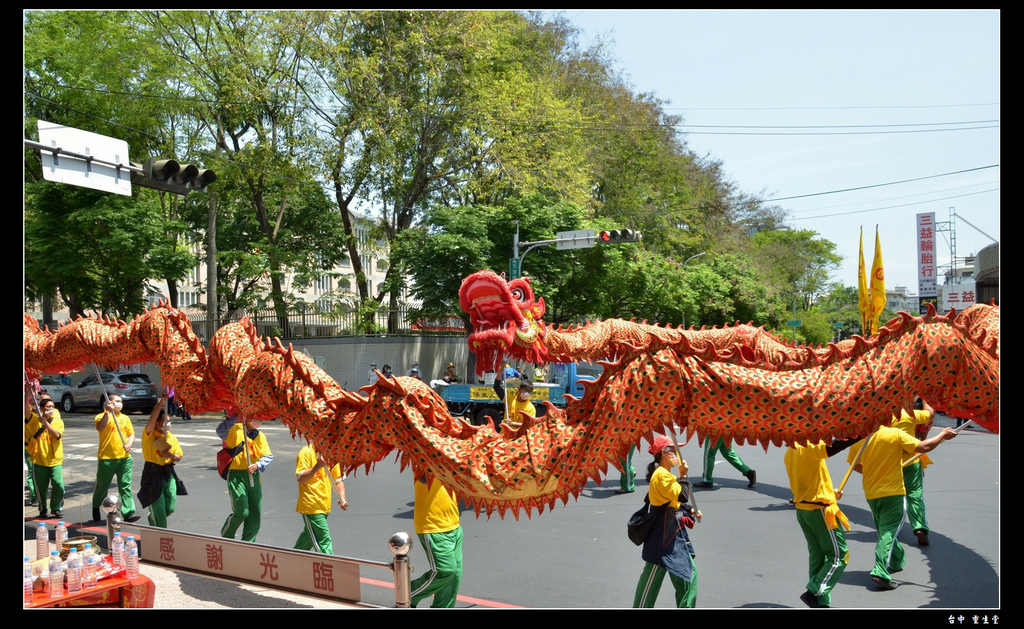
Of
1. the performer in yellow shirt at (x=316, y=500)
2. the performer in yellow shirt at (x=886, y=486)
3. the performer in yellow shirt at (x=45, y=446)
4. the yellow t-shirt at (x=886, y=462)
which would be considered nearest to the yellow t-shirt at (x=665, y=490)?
the performer in yellow shirt at (x=886, y=486)

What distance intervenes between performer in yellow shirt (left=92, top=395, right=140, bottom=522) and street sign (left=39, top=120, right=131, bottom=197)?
3.00 meters

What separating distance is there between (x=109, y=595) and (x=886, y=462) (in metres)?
6.61

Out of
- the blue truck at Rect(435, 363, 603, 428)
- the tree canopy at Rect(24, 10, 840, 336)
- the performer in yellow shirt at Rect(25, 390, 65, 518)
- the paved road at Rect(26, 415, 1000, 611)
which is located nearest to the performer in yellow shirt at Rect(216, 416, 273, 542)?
the paved road at Rect(26, 415, 1000, 611)

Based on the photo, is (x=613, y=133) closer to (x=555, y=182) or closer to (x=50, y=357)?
(x=555, y=182)

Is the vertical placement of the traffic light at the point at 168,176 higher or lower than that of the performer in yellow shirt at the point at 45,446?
higher

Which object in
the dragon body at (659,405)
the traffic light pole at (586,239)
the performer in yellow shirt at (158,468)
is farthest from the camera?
the traffic light pole at (586,239)

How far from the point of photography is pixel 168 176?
7.96 m

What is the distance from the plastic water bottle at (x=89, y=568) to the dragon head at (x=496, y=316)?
4.24 metres

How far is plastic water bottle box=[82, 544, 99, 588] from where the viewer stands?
5.44 meters

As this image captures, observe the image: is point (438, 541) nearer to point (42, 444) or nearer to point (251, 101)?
point (42, 444)

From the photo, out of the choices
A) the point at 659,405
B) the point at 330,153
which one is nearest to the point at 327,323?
the point at 330,153

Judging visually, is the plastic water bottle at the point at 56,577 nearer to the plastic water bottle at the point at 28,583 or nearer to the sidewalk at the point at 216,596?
the plastic water bottle at the point at 28,583

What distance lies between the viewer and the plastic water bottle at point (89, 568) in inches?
214
